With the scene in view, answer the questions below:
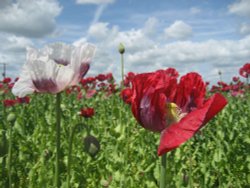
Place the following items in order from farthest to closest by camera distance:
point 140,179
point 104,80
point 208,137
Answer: point 104,80
point 208,137
point 140,179

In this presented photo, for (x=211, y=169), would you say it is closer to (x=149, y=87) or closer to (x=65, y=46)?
(x=65, y=46)

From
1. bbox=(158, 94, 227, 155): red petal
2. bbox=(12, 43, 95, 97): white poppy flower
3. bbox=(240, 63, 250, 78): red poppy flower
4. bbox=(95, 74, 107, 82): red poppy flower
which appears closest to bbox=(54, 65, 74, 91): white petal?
bbox=(12, 43, 95, 97): white poppy flower

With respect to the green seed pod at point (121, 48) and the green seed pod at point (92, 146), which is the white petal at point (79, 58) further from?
the green seed pod at point (121, 48)

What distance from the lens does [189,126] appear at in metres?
0.87

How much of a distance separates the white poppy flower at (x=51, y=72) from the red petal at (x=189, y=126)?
0.58 m

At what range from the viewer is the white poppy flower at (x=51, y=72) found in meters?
1.39

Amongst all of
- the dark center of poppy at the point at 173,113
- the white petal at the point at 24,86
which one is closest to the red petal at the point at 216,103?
the dark center of poppy at the point at 173,113

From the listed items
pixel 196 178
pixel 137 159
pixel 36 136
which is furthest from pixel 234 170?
pixel 36 136

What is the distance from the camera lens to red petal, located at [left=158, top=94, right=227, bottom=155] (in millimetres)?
852

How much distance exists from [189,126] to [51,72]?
0.69 metres

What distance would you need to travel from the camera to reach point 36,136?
4.03 meters

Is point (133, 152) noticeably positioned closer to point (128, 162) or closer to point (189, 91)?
point (128, 162)

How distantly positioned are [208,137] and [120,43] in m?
2.59

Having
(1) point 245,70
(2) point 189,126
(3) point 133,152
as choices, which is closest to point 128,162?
(3) point 133,152
